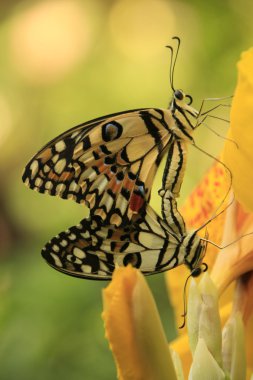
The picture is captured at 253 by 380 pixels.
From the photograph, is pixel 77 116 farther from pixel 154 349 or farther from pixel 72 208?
pixel 154 349

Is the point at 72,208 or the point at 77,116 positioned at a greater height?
the point at 77,116

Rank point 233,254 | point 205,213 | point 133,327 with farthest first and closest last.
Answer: point 205,213
point 233,254
point 133,327

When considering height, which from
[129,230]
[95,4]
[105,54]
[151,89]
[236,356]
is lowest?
[236,356]

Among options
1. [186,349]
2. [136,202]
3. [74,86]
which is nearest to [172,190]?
[136,202]

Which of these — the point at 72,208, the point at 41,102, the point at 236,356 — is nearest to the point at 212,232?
→ the point at 236,356

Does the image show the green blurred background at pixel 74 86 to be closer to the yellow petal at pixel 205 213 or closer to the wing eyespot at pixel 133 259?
the yellow petal at pixel 205 213

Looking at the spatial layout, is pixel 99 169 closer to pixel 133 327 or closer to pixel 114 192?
pixel 114 192

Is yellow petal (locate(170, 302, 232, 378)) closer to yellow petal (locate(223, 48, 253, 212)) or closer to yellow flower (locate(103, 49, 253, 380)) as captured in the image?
yellow flower (locate(103, 49, 253, 380))

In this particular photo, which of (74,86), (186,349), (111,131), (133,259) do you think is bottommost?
(186,349)
